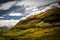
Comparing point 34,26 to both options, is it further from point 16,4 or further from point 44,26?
point 16,4

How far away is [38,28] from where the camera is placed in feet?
12.1

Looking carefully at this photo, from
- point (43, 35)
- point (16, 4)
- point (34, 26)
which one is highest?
point (16, 4)

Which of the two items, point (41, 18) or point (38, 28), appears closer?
point (38, 28)

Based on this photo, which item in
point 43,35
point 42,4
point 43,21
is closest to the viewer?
point 43,35

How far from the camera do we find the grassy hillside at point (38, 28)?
11.6 ft

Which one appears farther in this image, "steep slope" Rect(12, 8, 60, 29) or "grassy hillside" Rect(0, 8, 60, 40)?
"steep slope" Rect(12, 8, 60, 29)

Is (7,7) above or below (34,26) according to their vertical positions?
above

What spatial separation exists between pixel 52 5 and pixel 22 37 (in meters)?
1.24

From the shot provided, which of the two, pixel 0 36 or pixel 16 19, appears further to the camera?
pixel 16 19

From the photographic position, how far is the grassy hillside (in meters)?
3.55

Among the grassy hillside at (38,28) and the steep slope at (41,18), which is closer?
the grassy hillside at (38,28)

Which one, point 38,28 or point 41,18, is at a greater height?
Result: point 41,18

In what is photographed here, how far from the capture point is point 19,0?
415cm

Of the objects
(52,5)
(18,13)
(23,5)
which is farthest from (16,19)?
(52,5)
